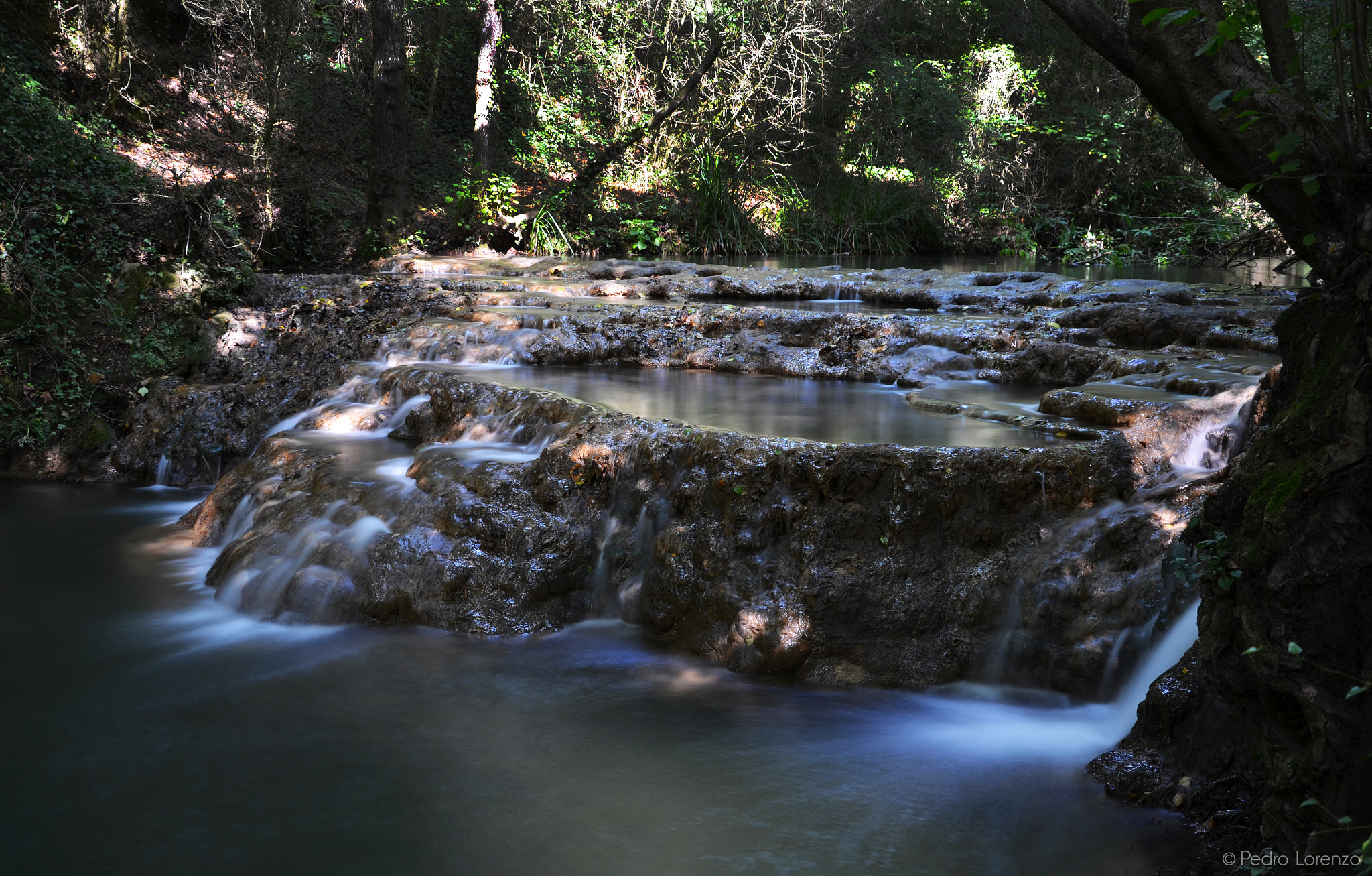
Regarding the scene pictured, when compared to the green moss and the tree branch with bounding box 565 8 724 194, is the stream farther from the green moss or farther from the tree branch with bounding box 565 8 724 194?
the tree branch with bounding box 565 8 724 194

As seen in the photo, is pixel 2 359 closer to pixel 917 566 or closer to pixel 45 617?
pixel 45 617

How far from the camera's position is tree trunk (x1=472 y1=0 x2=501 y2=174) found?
560 inches

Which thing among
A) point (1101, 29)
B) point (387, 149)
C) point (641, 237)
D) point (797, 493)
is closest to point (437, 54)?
point (641, 237)

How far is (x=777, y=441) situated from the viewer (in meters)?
4.77

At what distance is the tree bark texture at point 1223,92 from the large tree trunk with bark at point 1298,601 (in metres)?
0.37

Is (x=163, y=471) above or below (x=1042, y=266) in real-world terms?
below

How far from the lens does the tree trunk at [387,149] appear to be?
12516 millimetres

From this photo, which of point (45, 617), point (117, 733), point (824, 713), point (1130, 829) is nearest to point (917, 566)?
point (824, 713)

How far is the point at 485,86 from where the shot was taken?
46.9 ft

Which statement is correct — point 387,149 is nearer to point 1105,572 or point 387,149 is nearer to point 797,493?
point 797,493

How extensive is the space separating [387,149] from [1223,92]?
11238mm

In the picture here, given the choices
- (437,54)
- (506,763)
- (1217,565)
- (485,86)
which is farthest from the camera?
(437,54)

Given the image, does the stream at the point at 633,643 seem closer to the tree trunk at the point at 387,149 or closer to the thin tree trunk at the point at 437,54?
the tree trunk at the point at 387,149

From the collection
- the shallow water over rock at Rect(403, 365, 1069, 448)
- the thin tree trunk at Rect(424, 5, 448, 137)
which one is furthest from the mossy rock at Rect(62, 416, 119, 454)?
the thin tree trunk at Rect(424, 5, 448, 137)
